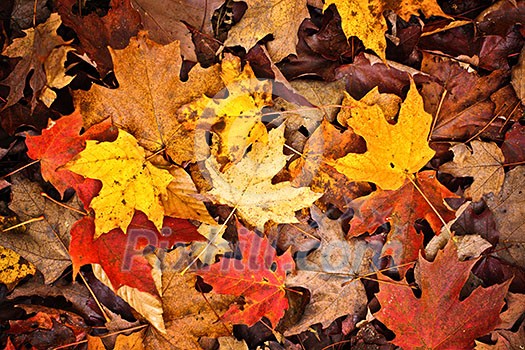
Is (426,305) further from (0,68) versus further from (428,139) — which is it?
(0,68)

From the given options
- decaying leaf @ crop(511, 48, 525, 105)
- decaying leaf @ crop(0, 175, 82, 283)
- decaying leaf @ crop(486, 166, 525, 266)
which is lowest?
decaying leaf @ crop(486, 166, 525, 266)

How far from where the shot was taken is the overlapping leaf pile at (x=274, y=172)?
1769mm

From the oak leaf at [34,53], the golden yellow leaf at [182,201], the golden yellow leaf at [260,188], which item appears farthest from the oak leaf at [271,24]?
the oak leaf at [34,53]

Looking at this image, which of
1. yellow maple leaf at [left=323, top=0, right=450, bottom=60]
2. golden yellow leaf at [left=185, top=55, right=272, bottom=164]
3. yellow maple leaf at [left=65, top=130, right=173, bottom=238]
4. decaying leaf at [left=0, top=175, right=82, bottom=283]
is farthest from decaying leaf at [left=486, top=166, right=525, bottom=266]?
decaying leaf at [left=0, top=175, right=82, bottom=283]

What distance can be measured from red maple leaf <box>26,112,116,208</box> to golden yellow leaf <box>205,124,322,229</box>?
1.45 ft

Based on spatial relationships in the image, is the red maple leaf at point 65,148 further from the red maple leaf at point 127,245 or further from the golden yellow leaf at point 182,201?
the golden yellow leaf at point 182,201

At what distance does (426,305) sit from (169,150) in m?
1.18

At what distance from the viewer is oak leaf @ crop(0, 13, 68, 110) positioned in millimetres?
1789

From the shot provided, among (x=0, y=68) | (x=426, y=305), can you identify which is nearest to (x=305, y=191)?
(x=426, y=305)

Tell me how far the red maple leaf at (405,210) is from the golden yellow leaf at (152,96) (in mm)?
726

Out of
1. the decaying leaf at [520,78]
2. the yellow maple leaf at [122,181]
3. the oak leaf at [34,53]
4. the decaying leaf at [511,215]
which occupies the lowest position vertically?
the decaying leaf at [511,215]

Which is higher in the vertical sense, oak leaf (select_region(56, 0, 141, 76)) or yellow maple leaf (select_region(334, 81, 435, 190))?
oak leaf (select_region(56, 0, 141, 76))

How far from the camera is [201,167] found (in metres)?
1.84

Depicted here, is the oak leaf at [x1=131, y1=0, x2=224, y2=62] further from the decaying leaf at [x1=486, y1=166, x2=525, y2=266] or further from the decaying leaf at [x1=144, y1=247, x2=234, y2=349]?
the decaying leaf at [x1=486, y1=166, x2=525, y2=266]
